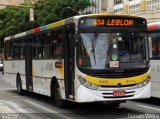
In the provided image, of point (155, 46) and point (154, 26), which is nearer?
point (155, 46)

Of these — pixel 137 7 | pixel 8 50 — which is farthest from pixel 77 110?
pixel 137 7

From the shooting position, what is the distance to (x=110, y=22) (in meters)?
13.2

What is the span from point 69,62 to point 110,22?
1.73 m

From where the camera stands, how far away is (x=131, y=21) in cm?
1355

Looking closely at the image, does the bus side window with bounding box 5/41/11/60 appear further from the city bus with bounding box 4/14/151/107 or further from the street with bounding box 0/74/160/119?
the city bus with bounding box 4/14/151/107

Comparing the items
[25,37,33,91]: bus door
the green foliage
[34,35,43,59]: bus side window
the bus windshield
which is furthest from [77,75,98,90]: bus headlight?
the green foliage

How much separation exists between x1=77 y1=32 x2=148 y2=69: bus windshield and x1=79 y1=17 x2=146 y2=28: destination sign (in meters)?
0.27

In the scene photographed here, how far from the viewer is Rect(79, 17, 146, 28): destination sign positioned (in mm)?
13133

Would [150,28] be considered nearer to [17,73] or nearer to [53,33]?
[53,33]

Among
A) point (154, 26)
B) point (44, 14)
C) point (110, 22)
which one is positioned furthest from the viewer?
point (44, 14)

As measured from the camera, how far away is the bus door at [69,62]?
1345 centimetres

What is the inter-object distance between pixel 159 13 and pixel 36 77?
4294 cm

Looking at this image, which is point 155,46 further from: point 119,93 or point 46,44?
point 46,44

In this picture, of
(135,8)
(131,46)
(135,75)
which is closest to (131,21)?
(131,46)
